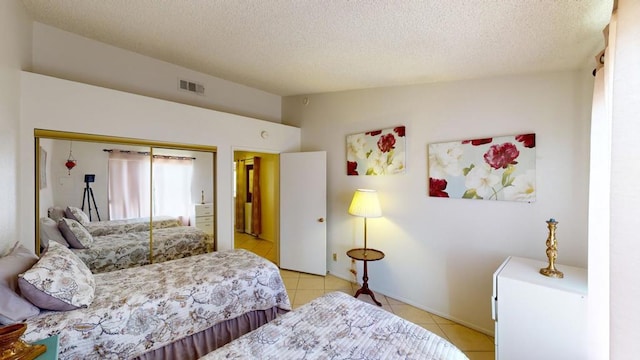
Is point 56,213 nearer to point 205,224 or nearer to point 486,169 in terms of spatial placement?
point 205,224

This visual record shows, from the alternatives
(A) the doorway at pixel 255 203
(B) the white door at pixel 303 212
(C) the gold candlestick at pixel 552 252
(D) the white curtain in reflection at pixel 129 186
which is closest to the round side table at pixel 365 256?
(B) the white door at pixel 303 212

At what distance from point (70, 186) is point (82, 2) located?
1.47 m

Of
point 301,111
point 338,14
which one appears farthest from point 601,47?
point 301,111

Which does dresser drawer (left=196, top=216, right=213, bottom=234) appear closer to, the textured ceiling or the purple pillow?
the purple pillow

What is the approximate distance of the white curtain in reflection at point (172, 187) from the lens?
108 inches

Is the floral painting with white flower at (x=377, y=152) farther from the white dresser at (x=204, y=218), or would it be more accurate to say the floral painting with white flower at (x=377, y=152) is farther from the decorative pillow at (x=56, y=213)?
the decorative pillow at (x=56, y=213)

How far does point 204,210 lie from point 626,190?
10.9 ft

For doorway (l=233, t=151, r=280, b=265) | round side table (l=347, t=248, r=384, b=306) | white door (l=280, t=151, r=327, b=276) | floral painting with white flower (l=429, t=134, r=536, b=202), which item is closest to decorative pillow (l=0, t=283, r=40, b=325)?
round side table (l=347, t=248, r=384, b=306)

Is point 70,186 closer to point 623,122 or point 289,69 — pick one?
point 289,69

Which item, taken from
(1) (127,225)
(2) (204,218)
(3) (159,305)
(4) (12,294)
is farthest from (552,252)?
(1) (127,225)

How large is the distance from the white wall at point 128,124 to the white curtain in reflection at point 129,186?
27 cm

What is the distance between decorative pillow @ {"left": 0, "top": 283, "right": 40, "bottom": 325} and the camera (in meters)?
1.22

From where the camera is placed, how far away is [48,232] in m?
2.03

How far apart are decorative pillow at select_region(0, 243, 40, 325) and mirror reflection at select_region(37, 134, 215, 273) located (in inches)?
29.8
